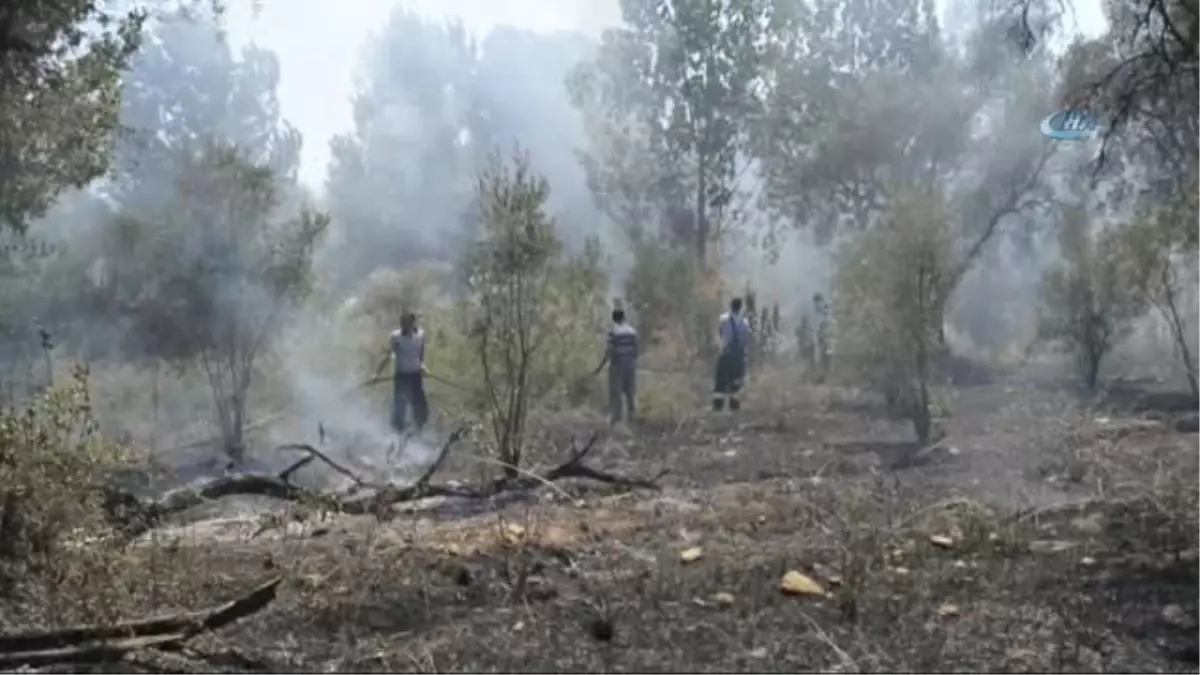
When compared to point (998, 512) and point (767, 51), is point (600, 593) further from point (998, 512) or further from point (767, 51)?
point (767, 51)

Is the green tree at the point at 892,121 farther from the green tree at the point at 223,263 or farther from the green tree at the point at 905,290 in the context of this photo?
the green tree at the point at 223,263

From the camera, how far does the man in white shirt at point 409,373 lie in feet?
40.1

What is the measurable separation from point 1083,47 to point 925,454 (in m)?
11.7

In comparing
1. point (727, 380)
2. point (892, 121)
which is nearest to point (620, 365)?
point (727, 380)

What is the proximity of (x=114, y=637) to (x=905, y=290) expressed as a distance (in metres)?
7.86

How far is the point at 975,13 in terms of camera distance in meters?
32.6

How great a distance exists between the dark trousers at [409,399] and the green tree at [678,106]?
1385 centimetres

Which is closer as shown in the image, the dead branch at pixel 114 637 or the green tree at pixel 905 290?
the dead branch at pixel 114 637

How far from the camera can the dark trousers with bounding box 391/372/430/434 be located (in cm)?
1233

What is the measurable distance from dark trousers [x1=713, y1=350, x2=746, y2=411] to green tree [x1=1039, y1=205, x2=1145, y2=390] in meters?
4.84

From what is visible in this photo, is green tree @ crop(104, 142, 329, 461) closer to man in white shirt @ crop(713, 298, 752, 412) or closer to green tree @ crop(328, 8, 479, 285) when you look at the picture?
man in white shirt @ crop(713, 298, 752, 412)

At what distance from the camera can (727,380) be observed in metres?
15.2

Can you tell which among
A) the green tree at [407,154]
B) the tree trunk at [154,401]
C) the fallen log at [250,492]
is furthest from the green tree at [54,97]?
the green tree at [407,154]

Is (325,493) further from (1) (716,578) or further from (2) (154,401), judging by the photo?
(2) (154,401)
